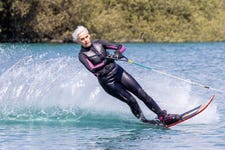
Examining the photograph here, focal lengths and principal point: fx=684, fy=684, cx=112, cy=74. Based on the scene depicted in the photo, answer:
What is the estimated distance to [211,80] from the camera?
22.9 meters

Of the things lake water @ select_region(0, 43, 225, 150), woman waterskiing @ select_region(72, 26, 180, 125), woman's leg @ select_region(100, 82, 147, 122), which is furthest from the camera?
woman's leg @ select_region(100, 82, 147, 122)

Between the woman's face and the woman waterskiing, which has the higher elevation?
the woman's face

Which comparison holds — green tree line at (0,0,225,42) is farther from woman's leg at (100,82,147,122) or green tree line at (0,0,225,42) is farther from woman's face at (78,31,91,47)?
woman's face at (78,31,91,47)

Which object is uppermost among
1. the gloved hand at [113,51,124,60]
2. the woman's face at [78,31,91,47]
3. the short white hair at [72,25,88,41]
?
the short white hair at [72,25,88,41]

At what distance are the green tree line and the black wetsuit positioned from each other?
4555cm

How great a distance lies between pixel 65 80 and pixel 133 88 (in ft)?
9.88

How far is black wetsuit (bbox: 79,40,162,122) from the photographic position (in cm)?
1252

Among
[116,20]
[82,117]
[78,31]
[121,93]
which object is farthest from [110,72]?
[116,20]

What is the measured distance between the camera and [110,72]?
41.5 feet

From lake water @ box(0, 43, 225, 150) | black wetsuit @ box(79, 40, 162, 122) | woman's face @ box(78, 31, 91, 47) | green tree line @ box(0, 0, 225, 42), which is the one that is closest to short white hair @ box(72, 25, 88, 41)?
woman's face @ box(78, 31, 91, 47)

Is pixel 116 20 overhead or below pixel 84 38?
overhead

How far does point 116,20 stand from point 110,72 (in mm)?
52158

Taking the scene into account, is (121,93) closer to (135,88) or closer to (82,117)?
(135,88)

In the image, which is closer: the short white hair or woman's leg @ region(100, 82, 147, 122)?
the short white hair
